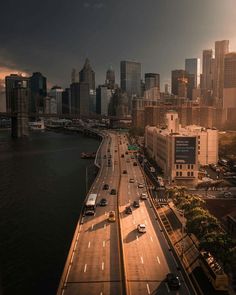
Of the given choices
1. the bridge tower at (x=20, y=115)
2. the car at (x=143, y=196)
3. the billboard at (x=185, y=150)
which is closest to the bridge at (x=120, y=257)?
the car at (x=143, y=196)

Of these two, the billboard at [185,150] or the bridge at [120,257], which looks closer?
the bridge at [120,257]

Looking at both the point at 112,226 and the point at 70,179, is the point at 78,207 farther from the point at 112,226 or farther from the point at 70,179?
the point at 70,179

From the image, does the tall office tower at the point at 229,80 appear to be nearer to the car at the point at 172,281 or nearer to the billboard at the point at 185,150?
the billboard at the point at 185,150

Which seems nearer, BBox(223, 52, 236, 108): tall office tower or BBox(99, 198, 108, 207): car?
BBox(99, 198, 108, 207): car

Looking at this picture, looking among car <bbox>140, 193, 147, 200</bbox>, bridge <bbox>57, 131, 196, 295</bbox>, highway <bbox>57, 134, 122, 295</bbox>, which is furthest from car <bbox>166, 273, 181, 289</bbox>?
car <bbox>140, 193, 147, 200</bbox>

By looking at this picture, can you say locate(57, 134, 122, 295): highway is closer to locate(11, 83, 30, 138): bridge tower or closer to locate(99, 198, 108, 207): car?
locate(99, 198, 108, 207): car

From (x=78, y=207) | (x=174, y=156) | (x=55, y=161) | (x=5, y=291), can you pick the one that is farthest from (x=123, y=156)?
(x=5, y=291)

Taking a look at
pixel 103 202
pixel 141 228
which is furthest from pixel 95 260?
pixel 103 202
